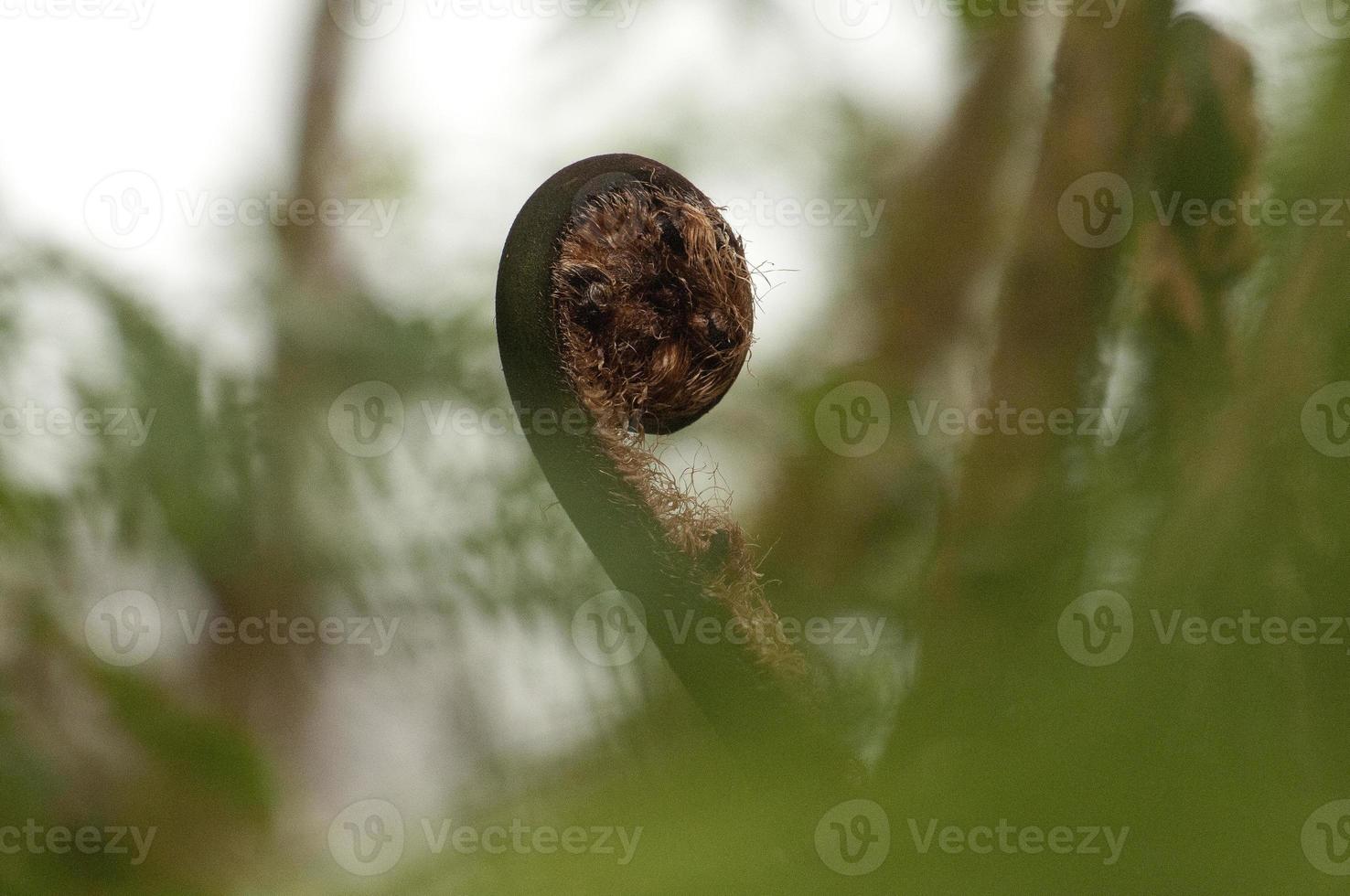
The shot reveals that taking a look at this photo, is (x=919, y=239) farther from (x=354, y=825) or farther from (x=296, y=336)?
(x=354, y=825)
